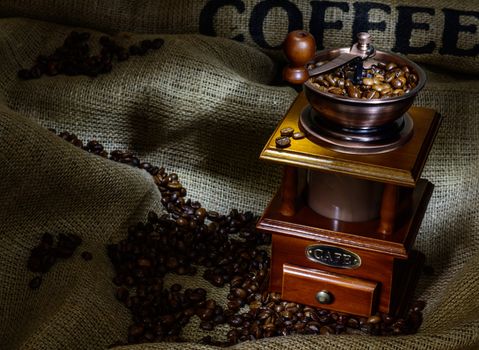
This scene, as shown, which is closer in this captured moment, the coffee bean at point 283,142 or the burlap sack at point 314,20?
the coffee bean at point 283,142

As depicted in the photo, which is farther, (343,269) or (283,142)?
(343,269)

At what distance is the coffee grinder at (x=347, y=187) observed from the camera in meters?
1.82

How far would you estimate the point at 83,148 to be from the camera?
248cm

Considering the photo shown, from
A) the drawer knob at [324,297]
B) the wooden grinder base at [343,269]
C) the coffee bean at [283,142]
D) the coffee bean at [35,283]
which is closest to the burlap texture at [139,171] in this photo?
the coffee bean at [35,283]

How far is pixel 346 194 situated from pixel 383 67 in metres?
0.30

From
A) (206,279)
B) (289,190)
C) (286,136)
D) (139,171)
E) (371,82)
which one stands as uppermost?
(371,82)

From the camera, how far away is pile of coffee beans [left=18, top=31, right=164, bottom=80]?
8.33 feet

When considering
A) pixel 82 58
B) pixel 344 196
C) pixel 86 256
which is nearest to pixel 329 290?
pixel 344 196

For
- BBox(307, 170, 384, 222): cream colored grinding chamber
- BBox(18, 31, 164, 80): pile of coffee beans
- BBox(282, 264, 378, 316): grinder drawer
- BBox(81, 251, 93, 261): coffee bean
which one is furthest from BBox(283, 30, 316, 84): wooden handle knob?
BBox(18, 31, 164, 80): pile of coffee beans

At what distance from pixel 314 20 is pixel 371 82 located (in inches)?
32.6

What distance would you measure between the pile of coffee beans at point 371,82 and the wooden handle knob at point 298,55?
46 mm

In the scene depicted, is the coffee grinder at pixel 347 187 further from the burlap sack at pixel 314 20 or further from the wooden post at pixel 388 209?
the burlap sack at pixel 314 20

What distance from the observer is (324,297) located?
2.01 meters

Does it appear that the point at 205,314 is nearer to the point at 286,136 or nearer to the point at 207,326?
the point at 207,326
